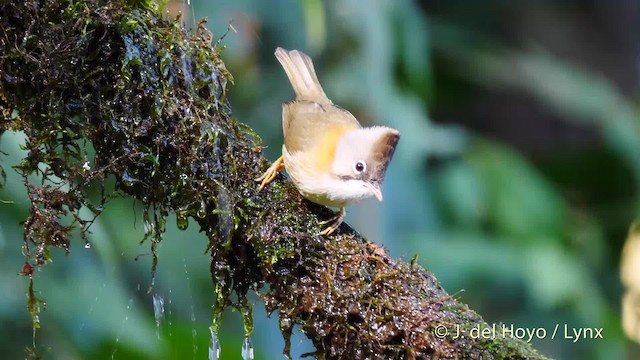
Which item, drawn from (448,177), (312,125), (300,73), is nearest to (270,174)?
(312,125)

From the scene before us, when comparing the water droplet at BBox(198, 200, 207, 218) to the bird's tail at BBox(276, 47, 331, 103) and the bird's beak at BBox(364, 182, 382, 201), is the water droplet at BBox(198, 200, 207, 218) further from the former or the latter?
the bird's tail at BBox(276, 47, 331, 103)

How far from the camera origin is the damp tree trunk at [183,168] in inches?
91.4

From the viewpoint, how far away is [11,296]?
4344 millimetres

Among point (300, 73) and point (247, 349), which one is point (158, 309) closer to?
point (247, 349)

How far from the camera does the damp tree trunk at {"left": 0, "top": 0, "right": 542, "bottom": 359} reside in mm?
2320

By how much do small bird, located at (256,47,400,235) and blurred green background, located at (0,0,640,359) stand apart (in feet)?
2.80

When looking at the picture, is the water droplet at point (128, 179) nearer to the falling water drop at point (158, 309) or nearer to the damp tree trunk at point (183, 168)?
the damp tree trunk at point (183, 168)

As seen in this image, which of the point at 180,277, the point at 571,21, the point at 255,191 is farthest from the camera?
the point at 571,21

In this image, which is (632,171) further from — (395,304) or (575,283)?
(395,304)

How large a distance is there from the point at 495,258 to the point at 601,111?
5.80 ft

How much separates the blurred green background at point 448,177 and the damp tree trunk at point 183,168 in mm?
846

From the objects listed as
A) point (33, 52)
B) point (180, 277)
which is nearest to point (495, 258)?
point (180, 277)

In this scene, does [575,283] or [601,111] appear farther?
[601,111]

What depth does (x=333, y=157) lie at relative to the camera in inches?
110
